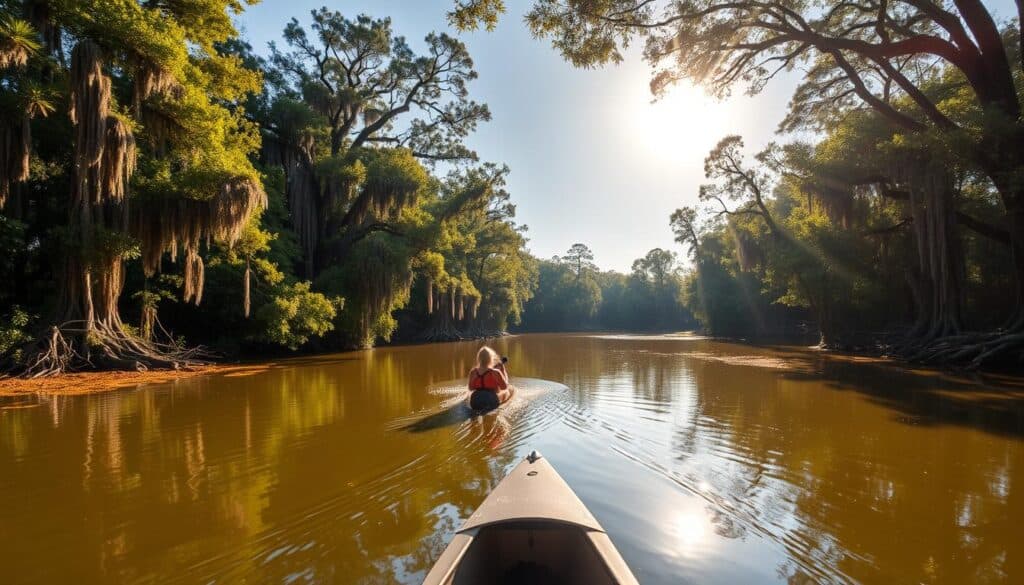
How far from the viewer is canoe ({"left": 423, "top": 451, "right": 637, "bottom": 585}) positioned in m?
2.75

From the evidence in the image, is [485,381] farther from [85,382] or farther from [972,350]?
[972,350]

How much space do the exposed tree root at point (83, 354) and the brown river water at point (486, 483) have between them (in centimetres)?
349

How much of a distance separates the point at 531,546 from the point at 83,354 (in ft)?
51.2

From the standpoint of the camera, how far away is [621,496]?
452 cm

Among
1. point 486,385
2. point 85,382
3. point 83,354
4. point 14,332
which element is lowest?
point 85,382

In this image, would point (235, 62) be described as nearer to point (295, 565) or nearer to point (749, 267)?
point (295, 565)

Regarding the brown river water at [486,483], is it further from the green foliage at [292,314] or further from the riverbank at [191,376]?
the green foliage at [292,314]

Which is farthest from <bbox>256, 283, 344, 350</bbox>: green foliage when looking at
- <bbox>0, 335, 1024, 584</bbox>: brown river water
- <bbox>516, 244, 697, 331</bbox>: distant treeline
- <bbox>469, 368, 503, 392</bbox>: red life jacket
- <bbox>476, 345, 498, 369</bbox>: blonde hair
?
<bbox>516, 244, 697, 331</bbox>: distant treeline

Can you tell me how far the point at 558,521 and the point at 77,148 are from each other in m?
15.6

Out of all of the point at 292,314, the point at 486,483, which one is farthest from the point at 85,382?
the point at 486,483

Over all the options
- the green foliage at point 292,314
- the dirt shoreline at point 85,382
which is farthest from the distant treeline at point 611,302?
the dirt shoreline at point 85,382

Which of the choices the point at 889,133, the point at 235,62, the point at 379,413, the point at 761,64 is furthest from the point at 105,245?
the point at 889,133

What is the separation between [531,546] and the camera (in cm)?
309

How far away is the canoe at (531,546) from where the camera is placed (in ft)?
9.02
